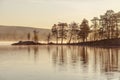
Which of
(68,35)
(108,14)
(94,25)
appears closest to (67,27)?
(68,35)

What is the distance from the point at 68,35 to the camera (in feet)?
569

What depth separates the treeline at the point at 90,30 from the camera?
136 meters

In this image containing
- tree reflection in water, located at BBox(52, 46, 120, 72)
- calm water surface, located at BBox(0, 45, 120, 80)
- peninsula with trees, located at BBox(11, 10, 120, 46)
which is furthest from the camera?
peninsula with trees, located at BBox(11, 10, 120, 46)

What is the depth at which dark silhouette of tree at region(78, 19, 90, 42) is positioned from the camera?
157025mm

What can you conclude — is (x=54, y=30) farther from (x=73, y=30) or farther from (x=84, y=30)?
(x=84, y=30)

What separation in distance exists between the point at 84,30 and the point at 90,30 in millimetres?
3543

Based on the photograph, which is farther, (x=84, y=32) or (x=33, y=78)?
(x=84, y=32)

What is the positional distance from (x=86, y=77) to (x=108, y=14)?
4463 inches

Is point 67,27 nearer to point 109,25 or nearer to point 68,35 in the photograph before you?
point 68,35

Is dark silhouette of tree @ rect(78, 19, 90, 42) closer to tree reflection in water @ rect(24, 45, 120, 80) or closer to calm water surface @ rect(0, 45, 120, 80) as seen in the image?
tree reflection in water @ rect(24, 45, 120, 80)

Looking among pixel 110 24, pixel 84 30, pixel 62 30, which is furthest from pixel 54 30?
pixel 110 24

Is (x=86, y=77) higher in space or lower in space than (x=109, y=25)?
lower

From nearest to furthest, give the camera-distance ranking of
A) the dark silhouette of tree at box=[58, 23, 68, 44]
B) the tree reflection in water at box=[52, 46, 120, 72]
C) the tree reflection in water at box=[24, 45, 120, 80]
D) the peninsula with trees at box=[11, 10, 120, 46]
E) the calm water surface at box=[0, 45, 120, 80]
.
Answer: the calm water surface at box=[0, 45, 120, 80]
the tree reflection in water at box=[24, 45, 120, 80]
the tree reflection in water at box=[52, 46, 120, 72]
the peninsula with trees at box=[11, 10, 120, 46]
the dark silhouette of tree at box=[58, 23, 68, 44]

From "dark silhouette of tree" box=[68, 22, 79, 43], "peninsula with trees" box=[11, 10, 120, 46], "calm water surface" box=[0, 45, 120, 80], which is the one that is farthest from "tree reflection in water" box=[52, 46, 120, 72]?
"dark silhouette of tree" box=[68, 22, 79, 43]
